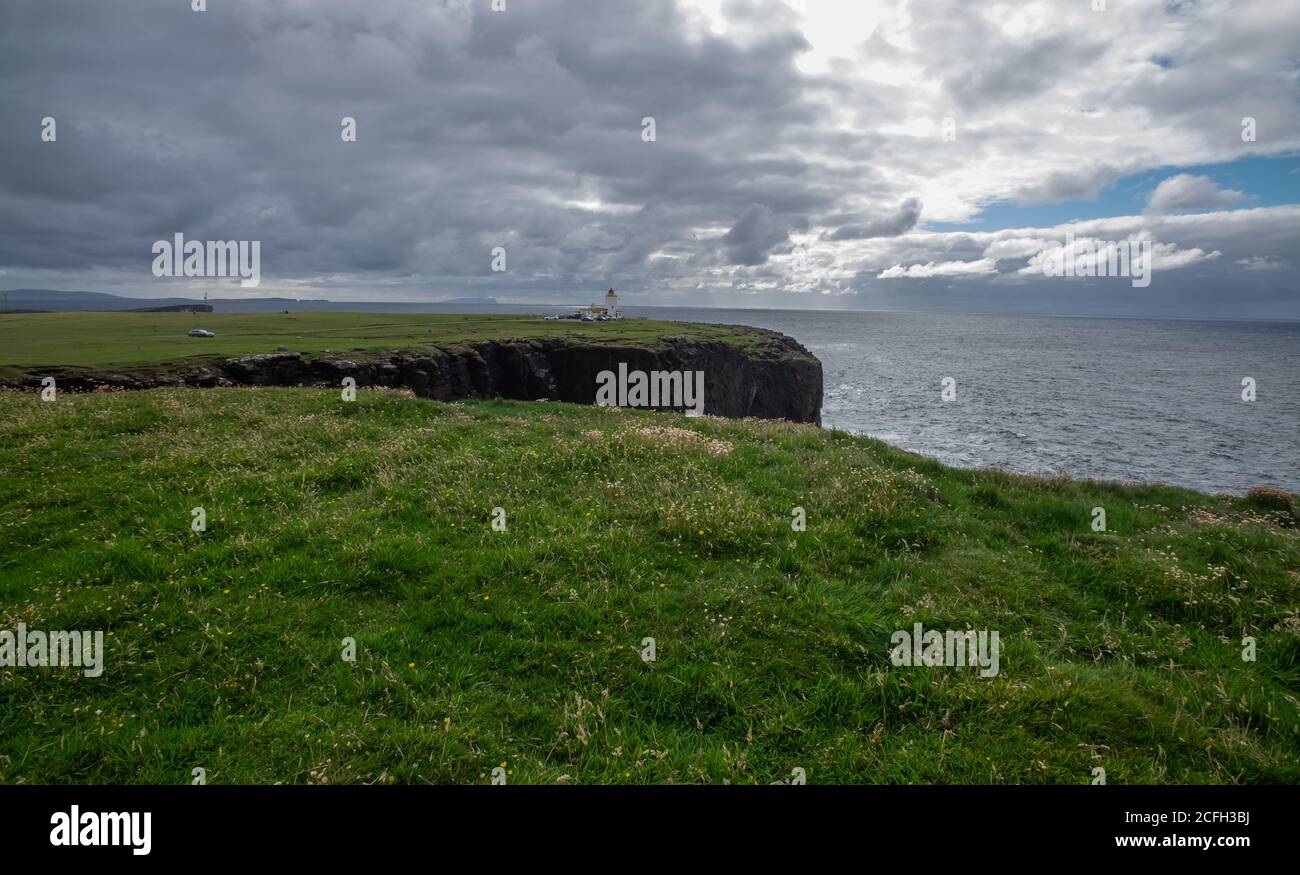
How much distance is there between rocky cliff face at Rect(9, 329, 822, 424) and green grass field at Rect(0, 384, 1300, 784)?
25.1 metres

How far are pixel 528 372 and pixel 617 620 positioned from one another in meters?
67.7

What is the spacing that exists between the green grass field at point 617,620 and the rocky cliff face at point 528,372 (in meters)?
25.1

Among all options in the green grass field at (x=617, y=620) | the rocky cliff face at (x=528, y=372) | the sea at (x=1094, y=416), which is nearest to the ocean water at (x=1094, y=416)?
the sea at (x=1094, y=416)

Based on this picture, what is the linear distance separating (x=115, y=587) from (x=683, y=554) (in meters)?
7.98

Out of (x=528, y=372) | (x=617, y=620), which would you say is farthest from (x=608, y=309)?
(x=617, y=620)

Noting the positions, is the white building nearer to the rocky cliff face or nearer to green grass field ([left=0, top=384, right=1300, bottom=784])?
the rocky cliff face

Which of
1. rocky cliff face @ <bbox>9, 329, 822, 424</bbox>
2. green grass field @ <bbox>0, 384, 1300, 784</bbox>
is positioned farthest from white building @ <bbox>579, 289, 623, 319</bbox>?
green grass field @ <bbox>0, 384, 1300, 784</bbox>

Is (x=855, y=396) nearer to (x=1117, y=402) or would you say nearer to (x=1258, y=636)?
(x=1117, y=402)

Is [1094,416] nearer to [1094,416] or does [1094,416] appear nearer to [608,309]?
[1094,416]

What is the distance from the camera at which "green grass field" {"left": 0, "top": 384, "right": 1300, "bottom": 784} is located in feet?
18.2

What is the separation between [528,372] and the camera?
73.2 m

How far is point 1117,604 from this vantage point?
29.0 ft

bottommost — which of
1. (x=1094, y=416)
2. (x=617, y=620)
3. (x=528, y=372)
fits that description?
(x=617, y=620)
